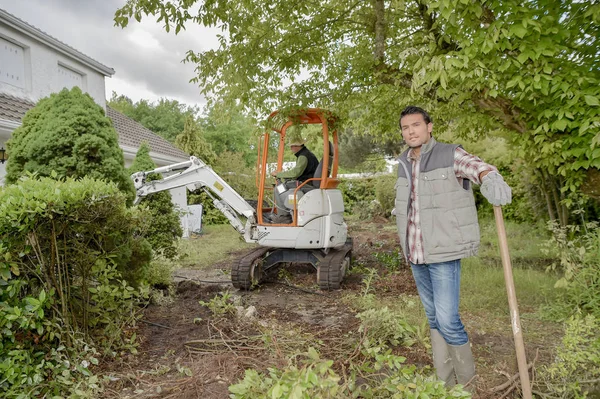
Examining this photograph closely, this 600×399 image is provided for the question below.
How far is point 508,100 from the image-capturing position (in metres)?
4.47

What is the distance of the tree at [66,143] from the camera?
4.48 metres

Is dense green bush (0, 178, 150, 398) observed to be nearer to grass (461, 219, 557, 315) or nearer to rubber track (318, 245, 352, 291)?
rubber track (318, 245, 352, 291)

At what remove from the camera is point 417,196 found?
302cm

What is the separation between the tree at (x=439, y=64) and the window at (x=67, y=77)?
641cm

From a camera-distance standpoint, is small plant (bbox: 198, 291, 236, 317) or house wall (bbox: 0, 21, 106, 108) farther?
house wall (bbox: 0, 21, 106, 108)

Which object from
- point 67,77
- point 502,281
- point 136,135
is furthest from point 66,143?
point 136,135

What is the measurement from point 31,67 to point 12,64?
432mm

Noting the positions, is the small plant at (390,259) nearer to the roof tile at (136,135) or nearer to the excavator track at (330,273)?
the excavator track at (330,273)

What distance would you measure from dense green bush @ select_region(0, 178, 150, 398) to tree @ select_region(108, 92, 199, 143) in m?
38.6

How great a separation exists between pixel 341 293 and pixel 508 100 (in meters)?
3.26

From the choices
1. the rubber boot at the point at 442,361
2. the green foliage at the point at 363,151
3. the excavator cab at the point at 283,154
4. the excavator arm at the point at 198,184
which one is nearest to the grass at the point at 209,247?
the excavator arm at the point at 198,184

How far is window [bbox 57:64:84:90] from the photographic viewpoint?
10.8 meters

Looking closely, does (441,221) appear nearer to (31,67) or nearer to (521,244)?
(521,244)

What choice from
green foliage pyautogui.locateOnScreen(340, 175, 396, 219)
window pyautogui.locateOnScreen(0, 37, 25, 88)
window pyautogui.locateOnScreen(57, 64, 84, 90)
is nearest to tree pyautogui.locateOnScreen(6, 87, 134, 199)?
window pyautogui.locateOnScreen(0, 37, 25, 88)
